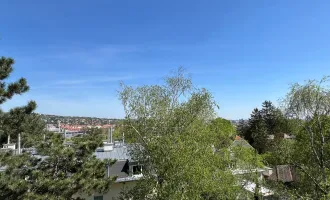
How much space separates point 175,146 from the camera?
41.0ft

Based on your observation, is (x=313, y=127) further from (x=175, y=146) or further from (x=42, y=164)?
(x=42, y=164)

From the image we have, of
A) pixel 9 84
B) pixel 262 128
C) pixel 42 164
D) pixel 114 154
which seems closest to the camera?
pixel 9 84

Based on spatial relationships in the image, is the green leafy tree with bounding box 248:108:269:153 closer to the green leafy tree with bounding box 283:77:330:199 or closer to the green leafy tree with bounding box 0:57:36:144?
the green leafy tree with bounding box 283:77:330:199

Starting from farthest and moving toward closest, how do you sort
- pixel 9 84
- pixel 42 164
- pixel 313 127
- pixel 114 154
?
pixel 114 154 → pixel 313 127 → pixel 42 164 → pixel 9 84

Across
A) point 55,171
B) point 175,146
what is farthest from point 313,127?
point 55,171

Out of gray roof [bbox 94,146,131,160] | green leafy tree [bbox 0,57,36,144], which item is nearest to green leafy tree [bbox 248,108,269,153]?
gray roof [bbox 94,146,131,160]

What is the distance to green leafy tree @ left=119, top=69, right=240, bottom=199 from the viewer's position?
39.9 feet

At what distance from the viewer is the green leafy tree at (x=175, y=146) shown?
12.2m

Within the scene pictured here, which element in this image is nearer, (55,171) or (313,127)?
(55,171)

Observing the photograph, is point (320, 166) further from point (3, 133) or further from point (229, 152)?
point (3, 133)

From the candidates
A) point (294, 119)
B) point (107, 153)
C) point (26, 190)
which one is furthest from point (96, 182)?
point (294, 119)

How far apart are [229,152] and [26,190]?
11.4 meters

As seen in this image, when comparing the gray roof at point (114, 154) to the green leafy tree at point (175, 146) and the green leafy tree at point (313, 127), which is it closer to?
the green leafy tree at point (175, 146)

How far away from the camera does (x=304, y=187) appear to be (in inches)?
526
